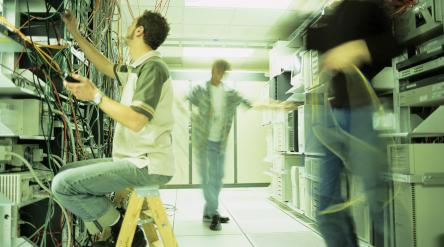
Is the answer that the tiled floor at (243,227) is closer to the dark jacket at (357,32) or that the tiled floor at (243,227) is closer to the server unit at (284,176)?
the server unit at (284,176)

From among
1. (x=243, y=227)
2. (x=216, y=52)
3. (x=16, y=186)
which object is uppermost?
(x=216, y=52)

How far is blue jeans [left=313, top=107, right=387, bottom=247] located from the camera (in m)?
1.38

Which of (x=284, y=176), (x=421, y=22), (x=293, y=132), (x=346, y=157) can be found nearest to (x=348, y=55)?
(x=346, y=157)

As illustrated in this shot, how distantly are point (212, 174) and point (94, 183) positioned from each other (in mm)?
1727

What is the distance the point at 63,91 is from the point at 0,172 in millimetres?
613

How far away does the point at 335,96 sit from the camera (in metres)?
1.47

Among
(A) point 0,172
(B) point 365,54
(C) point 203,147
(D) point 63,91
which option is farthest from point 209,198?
(B) point 365,54

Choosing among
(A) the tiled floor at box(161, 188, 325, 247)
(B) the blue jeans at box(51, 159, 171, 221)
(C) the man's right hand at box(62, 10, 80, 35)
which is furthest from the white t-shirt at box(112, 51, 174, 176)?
(A) the tiled floor at box(161, 188, 325, 247)

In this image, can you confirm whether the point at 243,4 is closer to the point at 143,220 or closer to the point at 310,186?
the point at 310,186

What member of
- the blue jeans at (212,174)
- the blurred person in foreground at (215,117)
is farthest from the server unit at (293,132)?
the blue jeans at (212,174)

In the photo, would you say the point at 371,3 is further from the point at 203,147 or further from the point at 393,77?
the point at 203,147

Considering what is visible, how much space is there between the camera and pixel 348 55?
4.30ft

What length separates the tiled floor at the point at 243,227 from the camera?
7.35 feet

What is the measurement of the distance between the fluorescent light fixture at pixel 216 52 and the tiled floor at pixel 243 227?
102 inches
